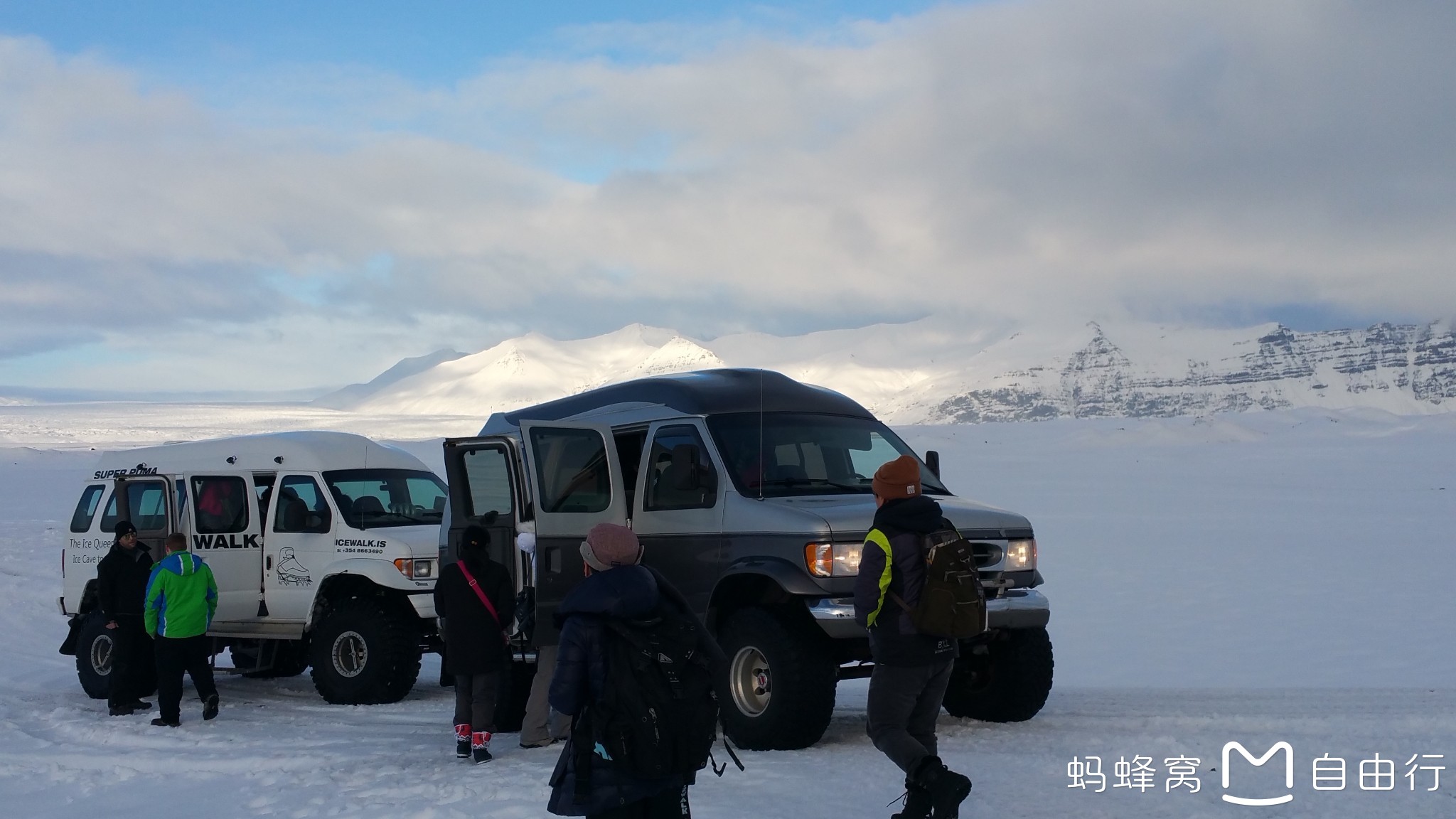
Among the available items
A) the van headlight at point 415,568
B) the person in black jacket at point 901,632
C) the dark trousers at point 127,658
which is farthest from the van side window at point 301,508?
the person in black jacket at point 901,632

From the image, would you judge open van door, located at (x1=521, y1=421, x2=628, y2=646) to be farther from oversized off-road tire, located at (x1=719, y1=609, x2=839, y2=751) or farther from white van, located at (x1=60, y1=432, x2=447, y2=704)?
white van, located at (x1=60, y1=432, x2=447, y2=704)

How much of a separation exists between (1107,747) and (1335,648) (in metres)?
9.14

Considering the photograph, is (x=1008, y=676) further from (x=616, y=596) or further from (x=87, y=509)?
(x=87, y=509)

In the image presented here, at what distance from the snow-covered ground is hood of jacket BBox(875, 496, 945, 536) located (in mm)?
1553

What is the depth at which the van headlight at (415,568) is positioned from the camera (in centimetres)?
1178

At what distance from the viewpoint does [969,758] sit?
8.09m

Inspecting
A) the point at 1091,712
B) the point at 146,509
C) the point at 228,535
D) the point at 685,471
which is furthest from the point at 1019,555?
the point at 146,509

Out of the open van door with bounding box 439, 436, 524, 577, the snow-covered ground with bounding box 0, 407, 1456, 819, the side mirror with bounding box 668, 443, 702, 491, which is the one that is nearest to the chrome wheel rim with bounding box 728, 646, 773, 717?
the snow-covered ground with bounding box 0, 407, 1456, 819

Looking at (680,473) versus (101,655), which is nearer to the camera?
(680,473)

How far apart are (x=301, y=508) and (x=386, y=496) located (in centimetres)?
98

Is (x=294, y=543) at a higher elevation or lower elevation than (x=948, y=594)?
higher

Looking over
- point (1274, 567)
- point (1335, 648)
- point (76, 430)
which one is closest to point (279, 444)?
point (1335, 648)

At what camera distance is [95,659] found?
12.9 metres

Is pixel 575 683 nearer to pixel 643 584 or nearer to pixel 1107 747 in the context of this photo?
pixel 643 584
